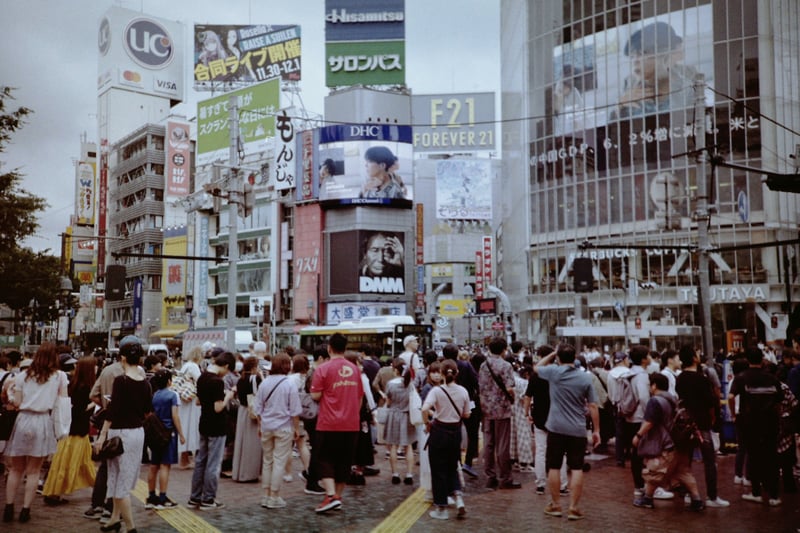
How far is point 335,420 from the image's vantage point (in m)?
8.91

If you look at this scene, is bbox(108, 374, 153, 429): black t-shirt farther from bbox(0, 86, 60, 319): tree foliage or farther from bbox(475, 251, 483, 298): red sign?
bbox(475, 251, 483, 298): red sign

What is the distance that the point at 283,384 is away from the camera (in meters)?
9.55

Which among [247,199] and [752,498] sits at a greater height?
[247,199]

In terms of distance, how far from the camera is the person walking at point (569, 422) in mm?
8625

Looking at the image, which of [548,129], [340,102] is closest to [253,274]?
[340,102]

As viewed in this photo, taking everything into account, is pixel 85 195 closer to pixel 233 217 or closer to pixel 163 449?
pixel 233 217

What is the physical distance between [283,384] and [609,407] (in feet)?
23.2

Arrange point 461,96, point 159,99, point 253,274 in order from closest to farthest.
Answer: point 253,274 < point 461,96 < point 159,99

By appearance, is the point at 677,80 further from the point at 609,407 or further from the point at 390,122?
the point at 609,407

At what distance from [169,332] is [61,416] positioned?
67.8 m

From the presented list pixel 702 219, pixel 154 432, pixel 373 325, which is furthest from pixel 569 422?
pixel 373 325

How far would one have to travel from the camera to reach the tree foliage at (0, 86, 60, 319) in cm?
1847

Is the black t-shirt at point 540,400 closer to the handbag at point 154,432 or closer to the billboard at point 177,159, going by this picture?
the handbag at point 154,432

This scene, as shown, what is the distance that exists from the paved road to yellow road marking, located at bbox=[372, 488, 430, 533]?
0.01 m
